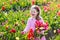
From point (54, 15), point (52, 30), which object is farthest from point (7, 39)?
point (54, 15)

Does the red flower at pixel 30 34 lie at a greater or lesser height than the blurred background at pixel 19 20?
greater

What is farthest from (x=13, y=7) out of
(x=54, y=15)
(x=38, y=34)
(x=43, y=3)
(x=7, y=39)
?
(x=38, y=34)

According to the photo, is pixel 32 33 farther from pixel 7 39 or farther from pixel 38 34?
pixel 7 39

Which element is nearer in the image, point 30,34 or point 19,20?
point 30,34

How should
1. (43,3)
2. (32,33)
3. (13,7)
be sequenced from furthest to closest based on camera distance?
1. (43,3)
2. (13,7)
3. (32,33)

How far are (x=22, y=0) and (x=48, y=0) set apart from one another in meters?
0.90

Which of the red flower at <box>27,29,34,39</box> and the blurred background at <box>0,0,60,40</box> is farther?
the blurred background at <box>0,0,60,40</box>

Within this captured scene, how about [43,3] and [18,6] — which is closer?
[18,6]

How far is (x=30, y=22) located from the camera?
14.3ft

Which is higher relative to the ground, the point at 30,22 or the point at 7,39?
the point at 30,22

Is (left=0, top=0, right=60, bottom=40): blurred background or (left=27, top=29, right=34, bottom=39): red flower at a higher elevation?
(left=27, top=29, right=34, bottom=39): red flower

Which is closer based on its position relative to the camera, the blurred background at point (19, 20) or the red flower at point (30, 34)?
the red flower at point (30, 34)

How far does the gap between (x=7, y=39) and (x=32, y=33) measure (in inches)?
28.2

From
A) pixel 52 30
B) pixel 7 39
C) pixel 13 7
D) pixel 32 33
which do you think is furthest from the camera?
pixel 13 7
